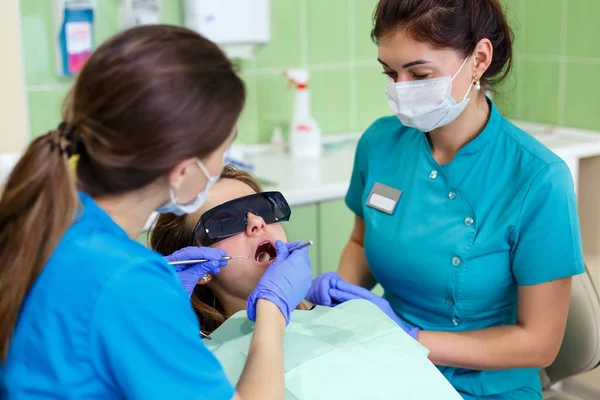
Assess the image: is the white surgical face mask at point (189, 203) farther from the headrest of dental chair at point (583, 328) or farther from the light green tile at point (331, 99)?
the light green tile at point (331, 99)

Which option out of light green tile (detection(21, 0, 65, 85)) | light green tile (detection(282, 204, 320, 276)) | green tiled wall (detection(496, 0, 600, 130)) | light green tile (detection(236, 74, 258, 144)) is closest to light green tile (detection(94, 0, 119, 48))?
light green tile (detection(21, 0, 65, 85))

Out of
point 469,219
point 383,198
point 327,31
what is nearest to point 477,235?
point 469,219

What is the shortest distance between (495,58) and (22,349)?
117 cm

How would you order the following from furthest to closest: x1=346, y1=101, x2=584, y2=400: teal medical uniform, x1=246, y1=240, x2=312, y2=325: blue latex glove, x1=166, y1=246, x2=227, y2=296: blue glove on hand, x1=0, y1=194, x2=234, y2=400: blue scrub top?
x1=346, y1=101, x2=584, y2=400: teal medical uniform
x1=166, y1=246, x2=227, y2=296: blue glove on hand
x1=246, y1=240, x2=312, y2=325: blue latex glove
x1=0, y1=194, x2=234, y2=400: blue scrub top

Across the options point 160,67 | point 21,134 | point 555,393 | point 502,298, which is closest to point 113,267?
point 160,67

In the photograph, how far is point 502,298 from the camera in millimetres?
1758

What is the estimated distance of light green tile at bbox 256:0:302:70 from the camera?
3104mm

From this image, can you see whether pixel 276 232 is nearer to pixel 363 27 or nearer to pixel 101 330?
pixel 101 330

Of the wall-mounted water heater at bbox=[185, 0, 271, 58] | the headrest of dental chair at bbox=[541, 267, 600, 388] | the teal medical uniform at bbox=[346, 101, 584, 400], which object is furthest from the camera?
the wall-mounted water heater at bbox=[185, 0, 271, 58]

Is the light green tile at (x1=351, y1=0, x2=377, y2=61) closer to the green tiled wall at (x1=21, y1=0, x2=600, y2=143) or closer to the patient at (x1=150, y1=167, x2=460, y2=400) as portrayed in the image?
the green tiled wall at (x1=21, y1=0, x2=600, y2=143)

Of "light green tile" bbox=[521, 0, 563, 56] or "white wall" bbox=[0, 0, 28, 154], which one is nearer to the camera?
"white wall" bbox=[0, 0, 28, 154]

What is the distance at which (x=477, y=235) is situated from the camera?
172 cm

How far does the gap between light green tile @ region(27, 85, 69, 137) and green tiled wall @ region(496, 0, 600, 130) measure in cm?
163

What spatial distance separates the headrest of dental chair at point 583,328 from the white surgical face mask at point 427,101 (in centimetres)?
49
